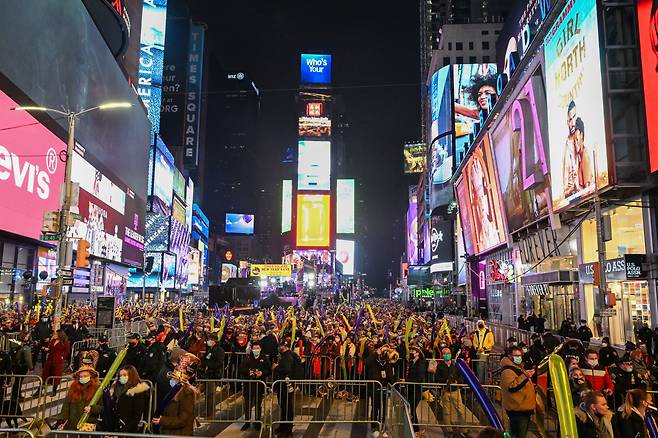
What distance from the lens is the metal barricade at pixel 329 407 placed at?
33.1ft

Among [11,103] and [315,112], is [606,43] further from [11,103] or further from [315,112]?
[315,112]

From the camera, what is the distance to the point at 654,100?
62.0 ft

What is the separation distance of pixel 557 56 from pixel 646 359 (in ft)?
51.0

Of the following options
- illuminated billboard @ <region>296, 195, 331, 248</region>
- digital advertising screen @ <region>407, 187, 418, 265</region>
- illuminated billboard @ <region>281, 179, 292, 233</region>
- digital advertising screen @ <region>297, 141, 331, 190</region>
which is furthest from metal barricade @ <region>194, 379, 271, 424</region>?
illuminated billboard @ <region>281, 179, 292, 233</region>

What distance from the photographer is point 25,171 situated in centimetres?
3003

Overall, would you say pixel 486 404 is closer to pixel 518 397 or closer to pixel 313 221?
pixel 518 397

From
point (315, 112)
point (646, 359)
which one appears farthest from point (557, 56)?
point (315, 112)

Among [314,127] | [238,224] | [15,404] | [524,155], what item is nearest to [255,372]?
[15,404]

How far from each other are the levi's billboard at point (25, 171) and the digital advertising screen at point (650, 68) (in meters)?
29.0

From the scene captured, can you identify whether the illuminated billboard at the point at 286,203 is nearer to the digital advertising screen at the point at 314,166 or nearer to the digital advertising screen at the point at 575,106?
the digital advertising screen at the point at 314,166

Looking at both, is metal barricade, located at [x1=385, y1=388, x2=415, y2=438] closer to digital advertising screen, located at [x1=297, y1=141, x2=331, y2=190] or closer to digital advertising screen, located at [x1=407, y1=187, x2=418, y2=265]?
digital advertising screen, located at [x1=407, y1=187, x2=418, y2=265]

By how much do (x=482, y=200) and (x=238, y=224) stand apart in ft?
307

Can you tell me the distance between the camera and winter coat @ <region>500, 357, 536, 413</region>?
7938 millimetres

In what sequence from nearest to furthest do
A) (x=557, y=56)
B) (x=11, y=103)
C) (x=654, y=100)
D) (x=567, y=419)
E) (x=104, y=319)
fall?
(x=567, y=419) → (x=654, y=100) → (x=104, y=319) → (x=557, y=56) → (x=11, y=103)
